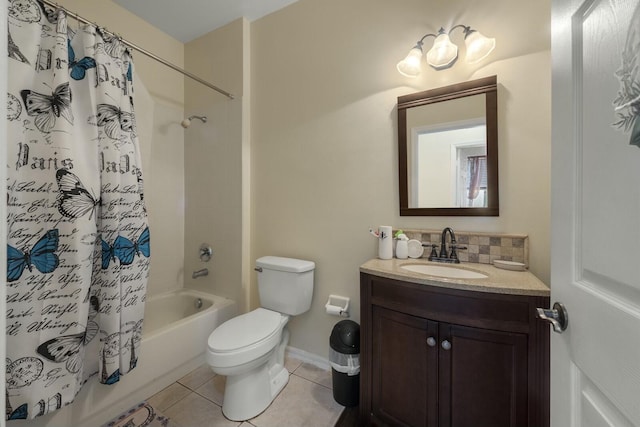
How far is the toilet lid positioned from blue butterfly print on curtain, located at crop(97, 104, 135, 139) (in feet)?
3.79

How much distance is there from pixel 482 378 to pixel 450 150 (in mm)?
1081

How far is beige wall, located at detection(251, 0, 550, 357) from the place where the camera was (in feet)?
3.74

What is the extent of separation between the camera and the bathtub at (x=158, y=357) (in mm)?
1152

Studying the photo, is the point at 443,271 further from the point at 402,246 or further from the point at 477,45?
the point at 477,45

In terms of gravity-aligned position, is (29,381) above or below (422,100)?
below

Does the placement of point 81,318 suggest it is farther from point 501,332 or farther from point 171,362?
point 501,332

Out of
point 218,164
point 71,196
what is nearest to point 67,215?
point 71,196

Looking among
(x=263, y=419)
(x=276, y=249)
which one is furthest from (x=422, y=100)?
(x=263, y=419)

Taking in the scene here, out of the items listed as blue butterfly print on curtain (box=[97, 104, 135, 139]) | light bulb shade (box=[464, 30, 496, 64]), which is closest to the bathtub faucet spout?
blue butterfly print on curtain (box=[97, 104, 135, 139])

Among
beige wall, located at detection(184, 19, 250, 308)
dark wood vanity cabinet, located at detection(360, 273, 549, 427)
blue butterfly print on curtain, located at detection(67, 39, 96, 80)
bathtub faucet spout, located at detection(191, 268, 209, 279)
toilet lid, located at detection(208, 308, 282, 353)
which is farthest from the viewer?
bathtub faucet spout, located at detection(191, 268, 209, 279)

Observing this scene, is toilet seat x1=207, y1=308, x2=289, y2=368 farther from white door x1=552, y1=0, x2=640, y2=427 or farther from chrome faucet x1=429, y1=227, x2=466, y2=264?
white door x1=552, y1=0, x2=640, y2=427

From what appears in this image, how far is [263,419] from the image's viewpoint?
125 centimetres

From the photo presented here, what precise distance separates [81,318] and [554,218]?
176 centimetres

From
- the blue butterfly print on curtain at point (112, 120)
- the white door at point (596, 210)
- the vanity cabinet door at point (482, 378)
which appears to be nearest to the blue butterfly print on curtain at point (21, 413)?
the blue butterfly print on curtain at point (112, 120)
